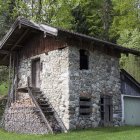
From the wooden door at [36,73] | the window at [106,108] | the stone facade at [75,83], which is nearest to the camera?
the stone facade at [75,83]

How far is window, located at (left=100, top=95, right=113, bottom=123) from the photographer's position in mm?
21922

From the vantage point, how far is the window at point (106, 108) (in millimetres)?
21922

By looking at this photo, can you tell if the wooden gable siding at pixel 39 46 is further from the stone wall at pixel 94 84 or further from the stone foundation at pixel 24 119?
the stone foundation at pixel 24 119

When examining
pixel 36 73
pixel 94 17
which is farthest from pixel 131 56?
pixel 94 17

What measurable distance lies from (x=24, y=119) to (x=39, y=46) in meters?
4.79

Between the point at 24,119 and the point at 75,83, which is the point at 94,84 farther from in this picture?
the point at 24,119

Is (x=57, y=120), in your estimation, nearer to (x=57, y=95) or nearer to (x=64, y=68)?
(x=57, y=95)

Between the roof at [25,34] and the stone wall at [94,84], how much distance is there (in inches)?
41.8

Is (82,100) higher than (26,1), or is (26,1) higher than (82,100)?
(26,1)

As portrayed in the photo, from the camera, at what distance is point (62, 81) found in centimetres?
2045

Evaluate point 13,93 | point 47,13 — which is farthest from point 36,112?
point 47,13

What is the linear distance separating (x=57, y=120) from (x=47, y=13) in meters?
16.0

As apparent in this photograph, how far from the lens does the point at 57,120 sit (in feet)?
66.5

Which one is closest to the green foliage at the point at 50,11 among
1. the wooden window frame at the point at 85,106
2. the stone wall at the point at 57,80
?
the stone wall at the point at 57,80
